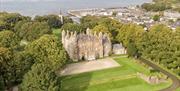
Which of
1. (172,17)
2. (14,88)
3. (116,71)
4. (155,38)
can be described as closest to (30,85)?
(14,88)

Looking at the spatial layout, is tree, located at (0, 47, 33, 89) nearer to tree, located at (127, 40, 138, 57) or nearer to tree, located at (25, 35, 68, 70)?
tree, located at (25, 35, 68, 70)

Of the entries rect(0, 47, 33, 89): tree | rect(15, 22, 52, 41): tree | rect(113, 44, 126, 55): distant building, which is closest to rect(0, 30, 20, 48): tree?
rect(15, 22, 52, 41): tree

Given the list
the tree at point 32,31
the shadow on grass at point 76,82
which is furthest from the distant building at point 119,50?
the tree at point 32,31

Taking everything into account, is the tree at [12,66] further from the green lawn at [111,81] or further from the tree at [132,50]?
the tree at [132,50]

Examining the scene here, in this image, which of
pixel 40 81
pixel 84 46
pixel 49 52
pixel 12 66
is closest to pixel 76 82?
pixel 49 52

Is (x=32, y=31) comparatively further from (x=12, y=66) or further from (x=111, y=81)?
(x=111, y=81)

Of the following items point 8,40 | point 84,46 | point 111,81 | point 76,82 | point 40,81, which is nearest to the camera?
point 40,81

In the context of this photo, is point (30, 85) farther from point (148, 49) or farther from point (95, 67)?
point (148, 49)
